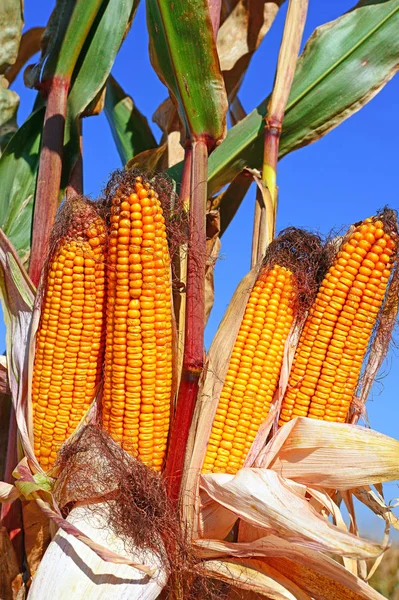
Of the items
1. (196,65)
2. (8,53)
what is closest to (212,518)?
(196,65)

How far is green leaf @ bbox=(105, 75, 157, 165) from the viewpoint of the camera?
11.1 ft

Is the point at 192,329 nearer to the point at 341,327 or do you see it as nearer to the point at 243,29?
the point at 341,327

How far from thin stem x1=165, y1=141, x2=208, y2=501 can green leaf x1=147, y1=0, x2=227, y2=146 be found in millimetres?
138

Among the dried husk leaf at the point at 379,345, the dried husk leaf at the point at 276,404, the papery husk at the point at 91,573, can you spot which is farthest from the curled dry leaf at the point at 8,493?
the dried husk leaf at the point at 379,345

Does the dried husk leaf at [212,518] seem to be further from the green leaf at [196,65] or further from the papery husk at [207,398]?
the green leaf at [196,65]

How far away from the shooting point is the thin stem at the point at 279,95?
2293 millimetres

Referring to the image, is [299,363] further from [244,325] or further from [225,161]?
[225,161]

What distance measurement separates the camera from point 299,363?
1.95 m

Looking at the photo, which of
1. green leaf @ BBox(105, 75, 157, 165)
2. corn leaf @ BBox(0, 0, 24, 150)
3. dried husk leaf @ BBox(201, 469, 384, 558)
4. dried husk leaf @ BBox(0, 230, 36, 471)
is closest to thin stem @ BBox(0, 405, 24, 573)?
dried husk leaf @ BBox(0, 230, 36, 471)

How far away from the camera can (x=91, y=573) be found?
167 cm

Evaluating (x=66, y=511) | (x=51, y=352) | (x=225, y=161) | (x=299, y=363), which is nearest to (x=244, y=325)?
(x=299, y=363)

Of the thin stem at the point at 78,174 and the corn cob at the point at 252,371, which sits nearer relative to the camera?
the corn cob at the point at 252,371

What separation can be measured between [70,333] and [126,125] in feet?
6.10

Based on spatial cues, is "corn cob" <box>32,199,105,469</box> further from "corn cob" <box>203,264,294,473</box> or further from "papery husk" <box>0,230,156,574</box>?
"corn cob" <box>203,264,294,473</box>
